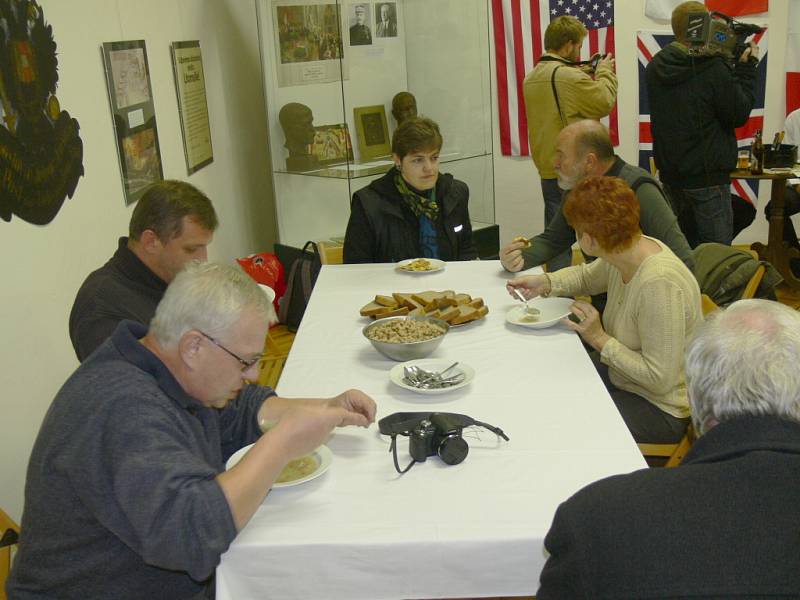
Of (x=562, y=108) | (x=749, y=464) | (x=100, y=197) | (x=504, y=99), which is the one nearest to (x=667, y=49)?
(x=562, y=108)

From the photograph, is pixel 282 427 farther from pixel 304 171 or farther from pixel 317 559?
pixel 304 171

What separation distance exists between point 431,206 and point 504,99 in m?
3.02

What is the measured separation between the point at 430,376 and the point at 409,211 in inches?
60.6

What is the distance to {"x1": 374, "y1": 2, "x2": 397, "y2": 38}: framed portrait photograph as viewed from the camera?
203 inches

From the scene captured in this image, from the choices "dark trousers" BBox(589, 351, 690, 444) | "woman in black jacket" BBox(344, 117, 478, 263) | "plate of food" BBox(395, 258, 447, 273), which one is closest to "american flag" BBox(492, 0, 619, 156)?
"woman in black jacket" BBox(344, 117, 478, 263)

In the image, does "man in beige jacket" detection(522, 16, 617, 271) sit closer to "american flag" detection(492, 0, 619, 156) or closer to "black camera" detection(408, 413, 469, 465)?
"american flag" detection(492, 0, 619, 156)

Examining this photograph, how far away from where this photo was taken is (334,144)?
500 cm

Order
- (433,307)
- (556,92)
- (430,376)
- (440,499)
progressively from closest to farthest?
(440,499)
(430,376)
(433,307)
(556,92)

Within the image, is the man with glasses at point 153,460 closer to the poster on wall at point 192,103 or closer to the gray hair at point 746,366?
the gray hair at point 746,366

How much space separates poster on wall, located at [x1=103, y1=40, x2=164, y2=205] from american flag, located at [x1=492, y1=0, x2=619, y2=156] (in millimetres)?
3220

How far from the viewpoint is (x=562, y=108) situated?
4617 millimetres

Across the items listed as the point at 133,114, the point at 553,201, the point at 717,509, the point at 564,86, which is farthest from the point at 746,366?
the point at 553,201

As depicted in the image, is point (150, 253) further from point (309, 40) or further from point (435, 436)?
point (309, 40)

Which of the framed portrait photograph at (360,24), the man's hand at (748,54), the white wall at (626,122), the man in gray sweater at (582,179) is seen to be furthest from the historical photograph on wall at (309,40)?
the man's hand at (748,54)
